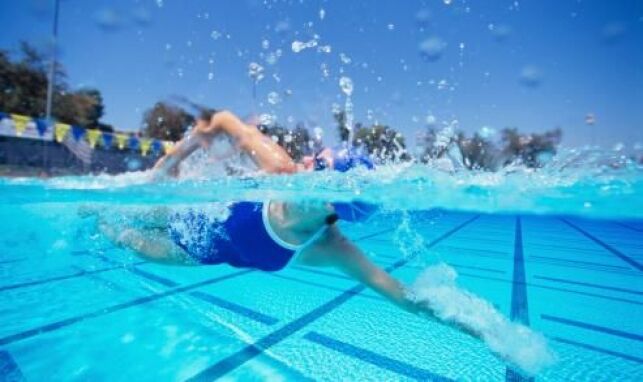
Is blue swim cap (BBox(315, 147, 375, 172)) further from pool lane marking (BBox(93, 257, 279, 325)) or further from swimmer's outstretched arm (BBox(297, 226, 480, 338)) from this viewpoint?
pool lane marking (BBox(93, 257, 279, 325))

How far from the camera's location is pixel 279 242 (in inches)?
129

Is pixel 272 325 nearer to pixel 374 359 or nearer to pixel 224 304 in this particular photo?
pixel 224 304

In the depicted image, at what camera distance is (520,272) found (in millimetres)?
7316

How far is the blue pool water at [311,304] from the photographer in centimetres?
329

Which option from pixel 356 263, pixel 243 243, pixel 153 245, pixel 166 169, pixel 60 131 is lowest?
pixel 153 245

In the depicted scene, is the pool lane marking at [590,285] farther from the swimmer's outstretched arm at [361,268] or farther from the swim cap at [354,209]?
the swimmer's outstretched arm at [361,268]

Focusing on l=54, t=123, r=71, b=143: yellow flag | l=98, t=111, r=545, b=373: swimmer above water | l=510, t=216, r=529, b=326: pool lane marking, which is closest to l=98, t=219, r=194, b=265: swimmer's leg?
l=98, t=111, r=545, b=373: swimmer above water

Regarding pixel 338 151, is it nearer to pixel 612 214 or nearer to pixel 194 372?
pixel 194 372

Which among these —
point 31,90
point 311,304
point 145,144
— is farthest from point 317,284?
point 31,90

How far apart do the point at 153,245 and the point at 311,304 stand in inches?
74.7

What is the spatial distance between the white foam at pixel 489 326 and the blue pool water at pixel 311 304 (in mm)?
84

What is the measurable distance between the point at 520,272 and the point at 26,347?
7168mm

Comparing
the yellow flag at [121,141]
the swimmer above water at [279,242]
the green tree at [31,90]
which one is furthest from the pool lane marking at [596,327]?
the green tree at [31,90]

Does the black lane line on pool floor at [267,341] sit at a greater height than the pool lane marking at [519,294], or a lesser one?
lesser
